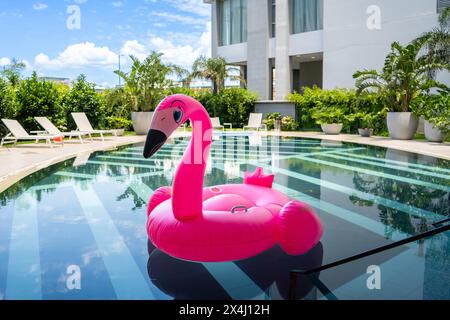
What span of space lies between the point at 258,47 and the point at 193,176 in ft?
89.9

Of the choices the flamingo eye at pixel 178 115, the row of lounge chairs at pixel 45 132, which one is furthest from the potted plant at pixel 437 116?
the flamingo eye at pixel 178 115

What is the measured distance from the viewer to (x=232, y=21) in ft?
105

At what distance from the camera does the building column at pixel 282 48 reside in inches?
1092

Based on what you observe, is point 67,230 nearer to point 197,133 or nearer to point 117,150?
point 197,133

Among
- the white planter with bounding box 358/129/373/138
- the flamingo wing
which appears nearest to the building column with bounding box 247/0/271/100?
the white planter with bounding box 358/129/373/138

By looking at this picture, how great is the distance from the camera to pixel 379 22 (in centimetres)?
2217

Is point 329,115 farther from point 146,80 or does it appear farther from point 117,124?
point 117,124

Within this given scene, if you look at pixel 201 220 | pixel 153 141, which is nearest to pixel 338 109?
pixel 201 220

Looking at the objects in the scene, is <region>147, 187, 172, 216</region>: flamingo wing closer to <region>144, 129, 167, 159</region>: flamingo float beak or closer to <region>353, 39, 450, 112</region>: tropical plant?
<region>144, 129, 167, 159</region>: flamingo float beak

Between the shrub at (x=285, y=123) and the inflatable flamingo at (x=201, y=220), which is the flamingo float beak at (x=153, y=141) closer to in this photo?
the inflatable flamingo at (x=201, y=220)

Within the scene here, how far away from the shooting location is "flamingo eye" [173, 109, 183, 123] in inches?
144

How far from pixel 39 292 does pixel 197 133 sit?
1.89 metres
